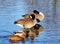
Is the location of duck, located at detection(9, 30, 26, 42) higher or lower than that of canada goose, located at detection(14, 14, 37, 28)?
lower

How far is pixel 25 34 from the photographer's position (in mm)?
1249

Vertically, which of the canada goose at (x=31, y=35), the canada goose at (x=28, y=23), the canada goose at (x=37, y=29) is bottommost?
the canada goose at (x=31, y=35)

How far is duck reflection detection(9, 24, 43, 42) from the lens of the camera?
118 cm

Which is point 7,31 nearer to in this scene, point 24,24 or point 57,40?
point 24,24

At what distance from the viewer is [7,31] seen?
146 cm

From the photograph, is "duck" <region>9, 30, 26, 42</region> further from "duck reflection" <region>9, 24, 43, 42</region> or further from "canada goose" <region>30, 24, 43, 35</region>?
"canada goose" <region>30, 24, 43, 35</region>

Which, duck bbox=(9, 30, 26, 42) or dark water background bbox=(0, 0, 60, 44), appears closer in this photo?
duck bbox=(9, 30, 26, 42)

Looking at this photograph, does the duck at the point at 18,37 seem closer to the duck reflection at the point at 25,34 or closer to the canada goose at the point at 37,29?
the duck reflection at the point at 25,34

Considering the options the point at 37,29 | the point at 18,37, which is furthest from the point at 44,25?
the point at 18,37

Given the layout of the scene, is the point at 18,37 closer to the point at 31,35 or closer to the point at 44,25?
the point at 31,35

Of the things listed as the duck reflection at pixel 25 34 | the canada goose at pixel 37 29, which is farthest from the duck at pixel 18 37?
the canada goose at pixel 37 29

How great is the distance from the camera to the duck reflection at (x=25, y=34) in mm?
1182

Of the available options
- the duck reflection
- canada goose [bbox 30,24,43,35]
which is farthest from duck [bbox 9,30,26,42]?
canada goose [bbox 30,24,43,35]

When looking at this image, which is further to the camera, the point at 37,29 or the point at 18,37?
the point at 37,29
